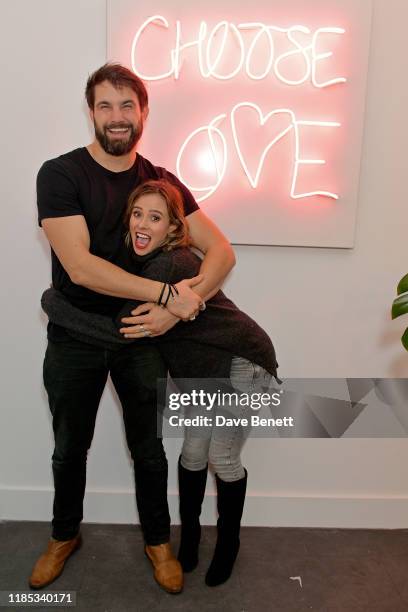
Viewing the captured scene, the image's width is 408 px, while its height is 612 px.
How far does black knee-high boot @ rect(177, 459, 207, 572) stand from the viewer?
1829 millimetres

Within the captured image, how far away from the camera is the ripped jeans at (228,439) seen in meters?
1.71

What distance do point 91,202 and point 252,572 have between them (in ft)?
4.57

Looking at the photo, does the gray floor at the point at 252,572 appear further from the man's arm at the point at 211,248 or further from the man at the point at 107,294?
the man's arm at the point at 211,248

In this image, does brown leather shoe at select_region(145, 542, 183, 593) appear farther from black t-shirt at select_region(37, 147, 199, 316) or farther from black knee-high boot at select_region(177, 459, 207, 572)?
black t-shirt at select_region(37, 147, 199, 316)

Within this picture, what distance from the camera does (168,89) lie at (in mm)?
1903

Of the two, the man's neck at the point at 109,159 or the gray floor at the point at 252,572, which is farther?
the gray floor at the point at 252,572

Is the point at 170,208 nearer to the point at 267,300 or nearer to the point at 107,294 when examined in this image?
the point at 107,294

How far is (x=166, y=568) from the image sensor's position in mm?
1816

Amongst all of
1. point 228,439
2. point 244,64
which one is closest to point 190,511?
point 228,439

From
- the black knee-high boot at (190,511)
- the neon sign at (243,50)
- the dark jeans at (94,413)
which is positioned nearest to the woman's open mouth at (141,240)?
the dark jeans at (94,413)

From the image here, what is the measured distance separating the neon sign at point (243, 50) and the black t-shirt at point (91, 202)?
467 millimetres

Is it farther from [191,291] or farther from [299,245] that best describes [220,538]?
[299,245]

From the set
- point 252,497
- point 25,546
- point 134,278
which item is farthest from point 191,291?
point 25,546

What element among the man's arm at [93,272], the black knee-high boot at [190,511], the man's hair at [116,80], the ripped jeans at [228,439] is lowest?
the black knee-high boot at [190,511]
